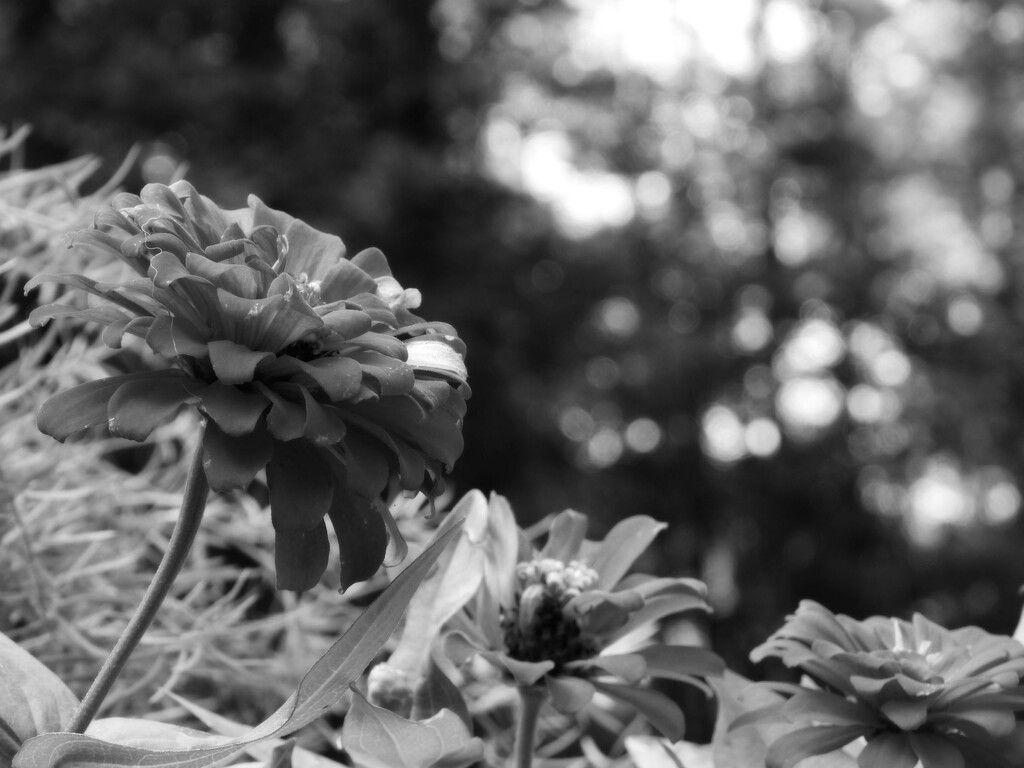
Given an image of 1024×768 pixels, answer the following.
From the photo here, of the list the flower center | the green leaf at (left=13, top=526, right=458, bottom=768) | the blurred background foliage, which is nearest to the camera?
the green leaf at (left=13, top=526, right=458, bottom=768)

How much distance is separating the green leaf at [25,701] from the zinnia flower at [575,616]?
3.7 inches

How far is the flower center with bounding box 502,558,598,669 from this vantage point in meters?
0.29

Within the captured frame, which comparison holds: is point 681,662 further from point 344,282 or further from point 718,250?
point 718,250

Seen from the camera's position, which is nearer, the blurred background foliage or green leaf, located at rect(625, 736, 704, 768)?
green leaf, located at rect(625, 736, 704, 768)

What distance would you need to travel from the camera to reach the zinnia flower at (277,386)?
198mm

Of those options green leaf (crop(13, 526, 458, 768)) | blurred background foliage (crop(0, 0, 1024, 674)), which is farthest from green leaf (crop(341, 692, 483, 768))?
blurred background foliage (crop(0, 0, 1024, 674))

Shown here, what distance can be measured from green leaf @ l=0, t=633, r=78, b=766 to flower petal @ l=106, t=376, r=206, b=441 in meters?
0.06

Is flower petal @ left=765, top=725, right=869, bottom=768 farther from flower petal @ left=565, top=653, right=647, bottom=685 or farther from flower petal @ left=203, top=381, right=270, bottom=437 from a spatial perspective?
flower petal @ left=203, top=381, right=270, bottom=437

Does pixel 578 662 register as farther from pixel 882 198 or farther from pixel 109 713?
pixel 882 198

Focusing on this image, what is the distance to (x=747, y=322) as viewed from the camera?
3.79m

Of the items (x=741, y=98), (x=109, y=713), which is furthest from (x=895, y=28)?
(x=109, y=713)

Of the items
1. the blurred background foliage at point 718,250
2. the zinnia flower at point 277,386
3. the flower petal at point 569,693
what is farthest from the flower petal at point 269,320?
the blurred background foliage at point 718,250

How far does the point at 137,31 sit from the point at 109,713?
2563mm

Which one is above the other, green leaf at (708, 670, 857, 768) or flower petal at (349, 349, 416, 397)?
flower petal at (349, 349, 416, 397)
